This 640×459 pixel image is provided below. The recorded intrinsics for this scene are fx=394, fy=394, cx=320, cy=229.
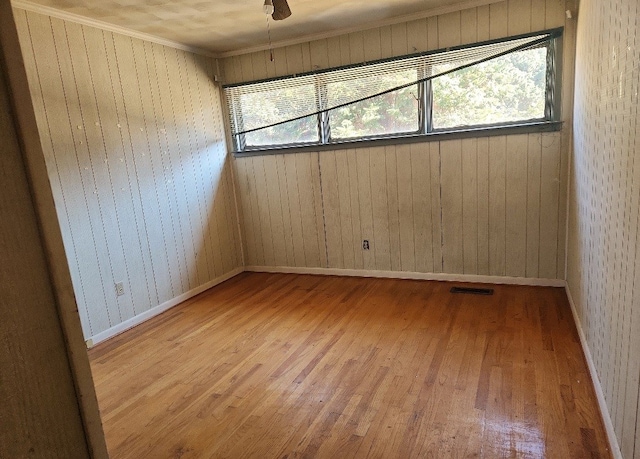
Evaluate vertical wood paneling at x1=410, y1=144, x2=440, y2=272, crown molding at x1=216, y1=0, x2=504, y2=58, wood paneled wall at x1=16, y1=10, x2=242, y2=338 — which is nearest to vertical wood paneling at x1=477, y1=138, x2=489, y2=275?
vertical wood paneling at x1=410, y1=144, x2=440, y2=272

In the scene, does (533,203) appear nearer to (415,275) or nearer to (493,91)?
(493,91)

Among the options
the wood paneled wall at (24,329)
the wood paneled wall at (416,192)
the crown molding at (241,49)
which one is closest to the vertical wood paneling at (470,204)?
the wood paneled wall at (416,192)

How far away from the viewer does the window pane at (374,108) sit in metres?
3.69

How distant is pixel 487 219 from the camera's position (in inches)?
141

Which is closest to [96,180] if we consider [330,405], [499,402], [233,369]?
[233,369]

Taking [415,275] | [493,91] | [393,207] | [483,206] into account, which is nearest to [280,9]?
[493,91]

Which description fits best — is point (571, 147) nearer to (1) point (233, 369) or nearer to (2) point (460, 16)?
(2) point (460, 16)

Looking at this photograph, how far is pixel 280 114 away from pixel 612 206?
10.9ft

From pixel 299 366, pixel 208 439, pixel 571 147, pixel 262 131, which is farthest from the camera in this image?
pixel 262 131

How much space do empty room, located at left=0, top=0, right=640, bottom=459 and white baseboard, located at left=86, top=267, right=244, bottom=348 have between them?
0.07 ft

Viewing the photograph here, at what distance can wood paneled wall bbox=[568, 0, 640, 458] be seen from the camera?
138cm

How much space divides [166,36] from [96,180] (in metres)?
1.51

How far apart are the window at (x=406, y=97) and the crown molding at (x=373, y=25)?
33 centimetres

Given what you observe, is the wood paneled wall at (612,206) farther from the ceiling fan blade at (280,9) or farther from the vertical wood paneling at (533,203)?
the ceiling fan blade at (280,9)
